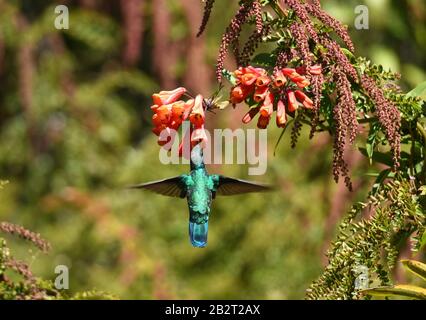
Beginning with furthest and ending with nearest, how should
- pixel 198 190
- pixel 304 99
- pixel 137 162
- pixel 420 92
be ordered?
1. pixel 137 162
2. pixel 198 190
3. pixel 420 92
4. pixel 304 99

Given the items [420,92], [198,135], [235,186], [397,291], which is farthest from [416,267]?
[235,186]

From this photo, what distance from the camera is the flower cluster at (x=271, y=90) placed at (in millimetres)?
1616

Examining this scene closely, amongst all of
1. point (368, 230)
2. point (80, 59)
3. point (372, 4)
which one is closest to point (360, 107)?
point (368, 230)

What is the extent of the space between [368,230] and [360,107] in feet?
0.77

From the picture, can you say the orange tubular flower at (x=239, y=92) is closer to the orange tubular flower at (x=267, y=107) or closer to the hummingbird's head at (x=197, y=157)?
the orange tubular flower at (x=267, y=107)

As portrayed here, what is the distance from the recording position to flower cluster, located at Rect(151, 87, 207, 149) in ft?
5.41

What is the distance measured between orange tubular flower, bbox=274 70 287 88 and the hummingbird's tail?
599mm

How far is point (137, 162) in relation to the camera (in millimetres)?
5898

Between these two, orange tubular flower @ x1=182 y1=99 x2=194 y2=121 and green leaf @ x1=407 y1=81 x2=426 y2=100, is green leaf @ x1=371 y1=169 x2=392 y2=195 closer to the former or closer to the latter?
green leaf @ x1=407 y1=81 x2=426 y2=100

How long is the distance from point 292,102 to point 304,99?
24mm

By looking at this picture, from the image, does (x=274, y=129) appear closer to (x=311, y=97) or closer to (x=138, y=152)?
(x=138, y=152)

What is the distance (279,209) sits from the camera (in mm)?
5348

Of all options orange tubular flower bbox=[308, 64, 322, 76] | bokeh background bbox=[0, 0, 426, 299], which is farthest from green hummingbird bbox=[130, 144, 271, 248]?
bokeh background bbox=[0, 0, 426, 299]

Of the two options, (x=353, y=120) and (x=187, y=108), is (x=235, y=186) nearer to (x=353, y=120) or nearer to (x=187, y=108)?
(x=187, y=108)
